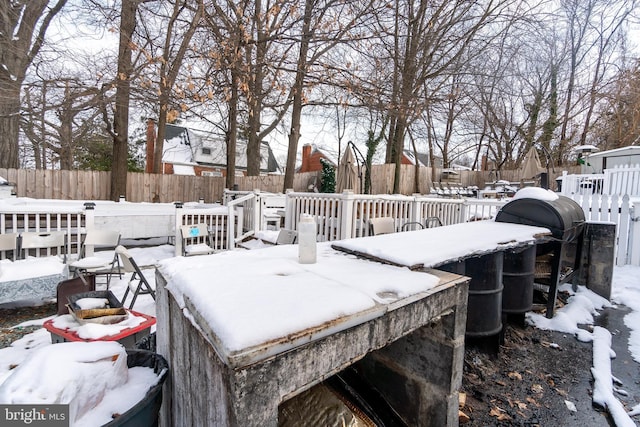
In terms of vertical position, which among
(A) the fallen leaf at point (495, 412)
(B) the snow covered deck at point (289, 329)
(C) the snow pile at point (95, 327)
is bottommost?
(A) the fallen leaf at point (495, 412)

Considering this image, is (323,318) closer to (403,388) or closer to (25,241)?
(403,388)

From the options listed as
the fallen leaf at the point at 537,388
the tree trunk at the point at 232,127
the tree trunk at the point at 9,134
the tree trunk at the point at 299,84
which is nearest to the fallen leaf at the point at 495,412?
the fallen leaf at the point at 537,388

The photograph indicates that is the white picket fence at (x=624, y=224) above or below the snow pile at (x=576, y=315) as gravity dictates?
above

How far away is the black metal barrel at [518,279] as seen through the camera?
3170mm

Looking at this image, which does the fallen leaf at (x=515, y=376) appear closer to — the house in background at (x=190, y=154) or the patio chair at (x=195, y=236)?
the patio chair at (x=195, y=236)

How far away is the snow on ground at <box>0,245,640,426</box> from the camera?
A: 130 centimetres

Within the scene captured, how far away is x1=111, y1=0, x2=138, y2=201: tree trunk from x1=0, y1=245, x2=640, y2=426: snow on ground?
4096 mm

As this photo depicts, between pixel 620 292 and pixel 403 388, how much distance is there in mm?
4581

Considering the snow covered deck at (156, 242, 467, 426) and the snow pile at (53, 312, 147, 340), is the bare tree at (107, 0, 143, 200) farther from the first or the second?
the snow covered deck at (156, 242, 467, 426)

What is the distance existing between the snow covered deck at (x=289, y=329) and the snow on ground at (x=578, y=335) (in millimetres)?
282

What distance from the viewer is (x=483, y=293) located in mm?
2633

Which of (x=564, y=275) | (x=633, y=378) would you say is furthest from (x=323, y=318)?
(x=564, y=275)

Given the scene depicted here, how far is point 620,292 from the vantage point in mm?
4473

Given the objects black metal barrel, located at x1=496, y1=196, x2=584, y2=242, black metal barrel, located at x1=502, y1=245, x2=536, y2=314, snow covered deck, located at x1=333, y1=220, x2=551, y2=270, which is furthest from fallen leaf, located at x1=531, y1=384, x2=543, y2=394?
black metal barrel, located at x1=496, y1=196, x2=584, y2=242
